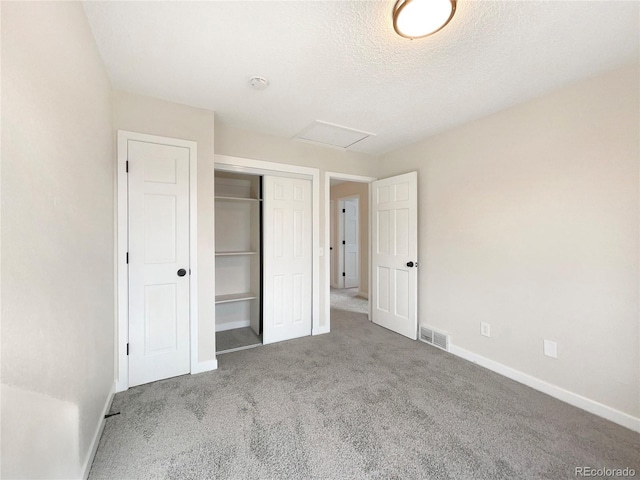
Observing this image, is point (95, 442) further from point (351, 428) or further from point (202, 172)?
point (202, 172)

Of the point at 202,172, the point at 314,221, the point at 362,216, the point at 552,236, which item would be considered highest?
the point at 202,172

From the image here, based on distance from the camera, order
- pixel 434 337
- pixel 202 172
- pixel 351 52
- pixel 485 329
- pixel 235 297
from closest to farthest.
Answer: pixel 351 52, pixel 202 172, pixel 485 329, pixel 434 337, pixel 235 297

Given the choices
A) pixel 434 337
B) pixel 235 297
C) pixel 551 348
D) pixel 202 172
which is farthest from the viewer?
pixel 235 297

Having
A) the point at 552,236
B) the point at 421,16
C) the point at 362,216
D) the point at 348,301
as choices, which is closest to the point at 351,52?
the point at 421,16

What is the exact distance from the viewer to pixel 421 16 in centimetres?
132

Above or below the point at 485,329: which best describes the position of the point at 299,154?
above

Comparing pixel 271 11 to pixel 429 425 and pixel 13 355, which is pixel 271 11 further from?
pixel 429 425

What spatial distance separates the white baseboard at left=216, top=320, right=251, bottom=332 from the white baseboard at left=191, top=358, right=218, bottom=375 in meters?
1.08

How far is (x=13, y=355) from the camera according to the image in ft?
2.49

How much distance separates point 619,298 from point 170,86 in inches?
139

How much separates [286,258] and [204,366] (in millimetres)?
1364

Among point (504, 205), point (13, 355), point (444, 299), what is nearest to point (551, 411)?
point (444, 299)

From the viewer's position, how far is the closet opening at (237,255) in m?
3.37

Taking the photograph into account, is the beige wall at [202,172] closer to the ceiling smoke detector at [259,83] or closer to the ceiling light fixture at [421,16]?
the ceiling smoke detector at [259,83]
